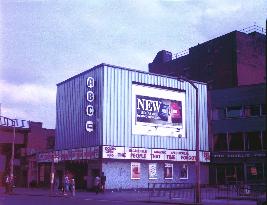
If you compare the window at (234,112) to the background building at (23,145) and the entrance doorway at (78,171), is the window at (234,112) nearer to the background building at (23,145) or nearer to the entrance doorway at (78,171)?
the entrance doorway at (78,171)

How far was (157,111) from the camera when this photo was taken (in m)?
48.6

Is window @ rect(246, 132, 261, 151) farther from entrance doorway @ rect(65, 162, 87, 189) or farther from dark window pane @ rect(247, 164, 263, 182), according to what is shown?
entrance doorway @ rect(65, 162, 87, 189)

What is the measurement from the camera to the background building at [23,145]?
60.3m

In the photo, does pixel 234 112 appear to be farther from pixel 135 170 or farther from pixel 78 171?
pixel 78 171

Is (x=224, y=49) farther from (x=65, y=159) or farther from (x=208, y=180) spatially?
(x=65, y=159)

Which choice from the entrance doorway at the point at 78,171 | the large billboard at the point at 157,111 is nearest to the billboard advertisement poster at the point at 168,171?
the large billboard at the point at 157,111

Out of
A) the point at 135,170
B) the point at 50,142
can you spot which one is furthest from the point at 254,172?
the point at 50,142

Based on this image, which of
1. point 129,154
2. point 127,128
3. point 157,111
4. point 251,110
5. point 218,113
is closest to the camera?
point 129,154

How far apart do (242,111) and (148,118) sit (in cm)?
1169

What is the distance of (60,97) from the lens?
53156 millimetres

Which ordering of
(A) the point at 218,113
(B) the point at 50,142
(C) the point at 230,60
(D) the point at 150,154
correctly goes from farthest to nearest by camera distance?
(B) the point at 50,142
(C) the point at 230,60
(A) the point at 218,113
(D) the point at 150,154

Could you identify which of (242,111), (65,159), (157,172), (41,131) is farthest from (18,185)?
(242,111)

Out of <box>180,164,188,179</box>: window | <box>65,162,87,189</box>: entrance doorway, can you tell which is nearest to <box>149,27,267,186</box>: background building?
<box>180,164,188,179</box>: window

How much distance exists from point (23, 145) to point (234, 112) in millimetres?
33268
